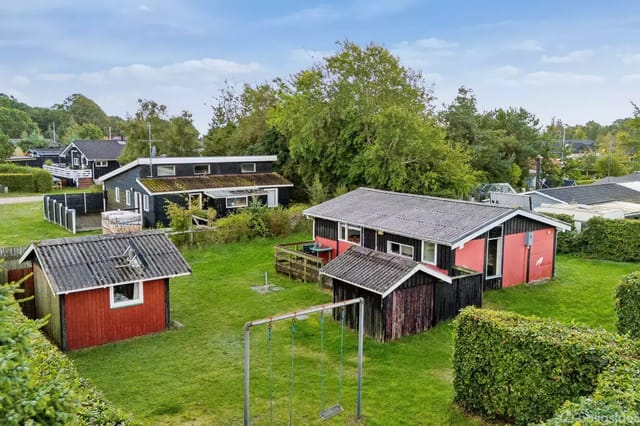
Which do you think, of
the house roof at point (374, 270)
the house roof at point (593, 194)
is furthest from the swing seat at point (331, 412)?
the house roof at point (593, 194)

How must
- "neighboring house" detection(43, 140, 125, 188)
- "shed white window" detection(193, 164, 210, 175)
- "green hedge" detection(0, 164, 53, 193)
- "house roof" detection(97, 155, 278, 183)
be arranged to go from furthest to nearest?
"neighboring house" detection(43, 140, 125, 188) → "green hedge" detection(0, 164, 53, 193) → "shed white window" detection(193, 164, 210, 175) → "house roof" detection(97, 155, 278, 183)

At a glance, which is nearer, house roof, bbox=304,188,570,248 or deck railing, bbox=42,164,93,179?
house roof, bbox=304,188,570,248

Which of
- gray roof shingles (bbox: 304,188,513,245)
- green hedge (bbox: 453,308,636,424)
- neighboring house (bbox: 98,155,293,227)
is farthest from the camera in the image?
neighboring house (bbox: 98,155,293,227)

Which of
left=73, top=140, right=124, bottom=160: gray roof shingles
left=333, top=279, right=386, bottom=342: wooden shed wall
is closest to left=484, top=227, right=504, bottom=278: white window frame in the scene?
left=333, top=279, right=386, bottom=342: wooden shed wall

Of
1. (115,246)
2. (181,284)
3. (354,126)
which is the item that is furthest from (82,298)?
(354,126)

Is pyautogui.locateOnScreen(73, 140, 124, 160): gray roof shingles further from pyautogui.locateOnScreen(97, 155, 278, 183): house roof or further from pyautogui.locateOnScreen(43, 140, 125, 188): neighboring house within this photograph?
pyautogui.locateOnScreen(97, 155, 278, 183): house roof

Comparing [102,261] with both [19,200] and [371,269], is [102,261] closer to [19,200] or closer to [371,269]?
[371,269]
